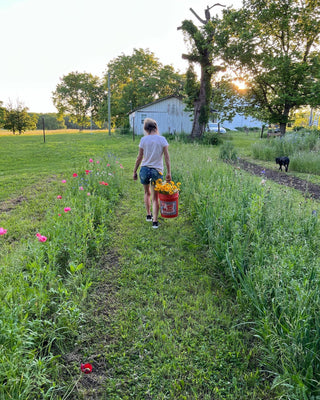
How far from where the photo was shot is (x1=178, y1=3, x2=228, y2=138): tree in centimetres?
1872

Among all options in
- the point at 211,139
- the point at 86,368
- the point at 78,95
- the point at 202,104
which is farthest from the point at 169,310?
the point at 78,95

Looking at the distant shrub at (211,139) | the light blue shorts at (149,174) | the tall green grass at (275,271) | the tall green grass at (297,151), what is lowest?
the tall green grass at (275,271)

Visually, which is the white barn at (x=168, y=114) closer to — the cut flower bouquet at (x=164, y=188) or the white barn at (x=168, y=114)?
the white barn at (x=168, y=114)

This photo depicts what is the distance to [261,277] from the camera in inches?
93.0

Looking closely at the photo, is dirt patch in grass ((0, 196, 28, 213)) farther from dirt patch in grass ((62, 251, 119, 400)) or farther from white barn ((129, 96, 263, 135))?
white barn ((129, 96, 263, 135))

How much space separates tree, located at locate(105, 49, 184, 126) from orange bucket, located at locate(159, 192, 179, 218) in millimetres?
31895

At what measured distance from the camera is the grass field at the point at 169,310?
1814 mm

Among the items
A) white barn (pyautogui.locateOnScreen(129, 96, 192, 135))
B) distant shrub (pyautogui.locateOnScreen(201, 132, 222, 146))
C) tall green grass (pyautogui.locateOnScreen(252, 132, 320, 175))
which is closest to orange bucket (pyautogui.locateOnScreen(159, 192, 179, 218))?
tall green grass (pyautogui.locateOnScreen(252, 132, 320, 175))

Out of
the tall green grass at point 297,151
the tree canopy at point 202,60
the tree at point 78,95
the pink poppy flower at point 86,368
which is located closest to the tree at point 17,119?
the tree at point 78,95

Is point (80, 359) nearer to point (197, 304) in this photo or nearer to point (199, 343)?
point (199, 343)

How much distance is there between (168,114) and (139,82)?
1606 cm

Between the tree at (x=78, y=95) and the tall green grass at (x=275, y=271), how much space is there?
59.9 metres

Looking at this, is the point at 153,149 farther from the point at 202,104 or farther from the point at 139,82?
the point at 139,82

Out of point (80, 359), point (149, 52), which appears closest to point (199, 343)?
point (80, 359)
